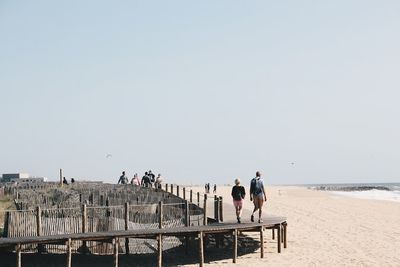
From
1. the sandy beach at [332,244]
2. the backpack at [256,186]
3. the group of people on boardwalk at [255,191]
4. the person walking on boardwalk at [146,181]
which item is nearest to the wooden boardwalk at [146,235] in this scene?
the sandy beach at [332,244]

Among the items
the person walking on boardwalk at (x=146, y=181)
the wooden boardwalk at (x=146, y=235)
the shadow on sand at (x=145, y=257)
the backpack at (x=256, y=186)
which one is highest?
the backpack at (x=256, y=186)

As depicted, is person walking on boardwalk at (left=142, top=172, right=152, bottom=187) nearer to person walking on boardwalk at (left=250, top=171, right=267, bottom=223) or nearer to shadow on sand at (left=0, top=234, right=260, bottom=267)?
shadow on sand at (left=0, top=234, right=260, bottom=267)

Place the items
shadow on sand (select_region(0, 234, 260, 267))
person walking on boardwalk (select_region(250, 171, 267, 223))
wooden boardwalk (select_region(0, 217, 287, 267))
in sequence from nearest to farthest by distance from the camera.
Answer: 1. wooden boardwalk (select_region(0, 217, 287, 267))
2. person walking on boardwalk (select_region(250, 171, 267, 223))
3. shadow on sand (select_region(0, 234, 260, 267))

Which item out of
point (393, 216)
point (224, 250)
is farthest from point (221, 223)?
point (393, 216)

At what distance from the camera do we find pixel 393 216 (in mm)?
37312

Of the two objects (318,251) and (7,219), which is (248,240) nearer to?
(318,251)

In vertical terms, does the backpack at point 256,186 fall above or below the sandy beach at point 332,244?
above

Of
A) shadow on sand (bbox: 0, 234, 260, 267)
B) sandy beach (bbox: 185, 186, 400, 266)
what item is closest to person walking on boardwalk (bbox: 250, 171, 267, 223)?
sandy beach (bbox: 185, 186, 400, 266)

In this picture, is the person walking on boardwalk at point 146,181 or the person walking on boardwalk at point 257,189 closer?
the person walking on boardwalk at point 257,189

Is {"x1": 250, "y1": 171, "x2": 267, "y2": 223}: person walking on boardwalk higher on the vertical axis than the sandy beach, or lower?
higher

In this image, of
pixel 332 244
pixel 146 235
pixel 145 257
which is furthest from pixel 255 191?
pixel 332 244

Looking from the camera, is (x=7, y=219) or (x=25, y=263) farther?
(x=25, y=263)

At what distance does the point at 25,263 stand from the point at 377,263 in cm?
1238

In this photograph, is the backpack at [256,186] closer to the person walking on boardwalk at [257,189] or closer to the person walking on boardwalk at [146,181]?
the person walking on boardwalk at [257,189]
